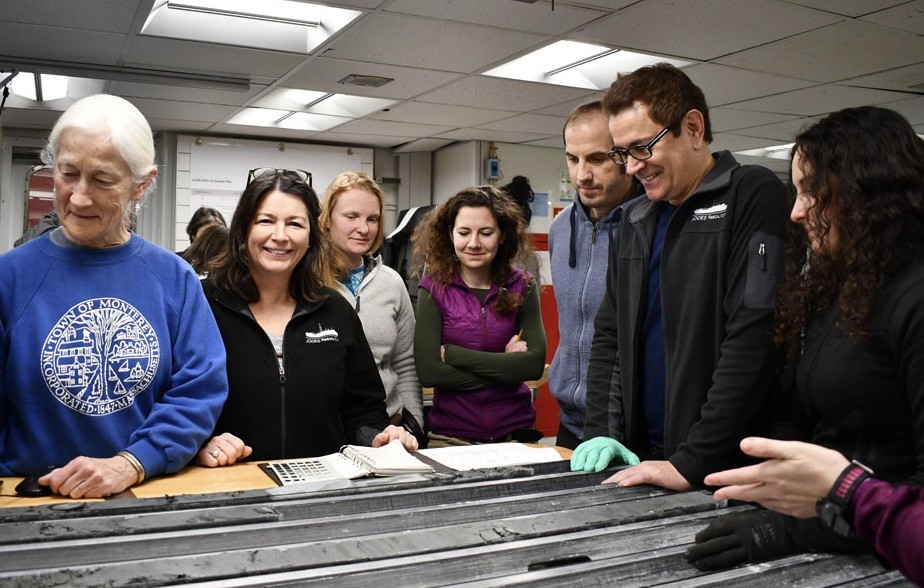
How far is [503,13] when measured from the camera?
13.5 feet

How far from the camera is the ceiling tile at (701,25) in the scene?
12.9 ft

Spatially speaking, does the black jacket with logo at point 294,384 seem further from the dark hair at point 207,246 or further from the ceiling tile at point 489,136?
the ceiling tile at point 489,136

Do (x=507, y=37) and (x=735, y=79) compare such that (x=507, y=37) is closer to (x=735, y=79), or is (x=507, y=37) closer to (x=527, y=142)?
(x=735, y=79)

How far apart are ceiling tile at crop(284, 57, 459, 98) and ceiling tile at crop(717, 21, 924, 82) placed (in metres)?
1.88

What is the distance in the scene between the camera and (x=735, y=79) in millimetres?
5258

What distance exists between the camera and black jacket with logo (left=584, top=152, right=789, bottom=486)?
1.62 meters

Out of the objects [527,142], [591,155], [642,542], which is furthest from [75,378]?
[527,142]

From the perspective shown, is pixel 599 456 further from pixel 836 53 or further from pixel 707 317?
pixel 836 53

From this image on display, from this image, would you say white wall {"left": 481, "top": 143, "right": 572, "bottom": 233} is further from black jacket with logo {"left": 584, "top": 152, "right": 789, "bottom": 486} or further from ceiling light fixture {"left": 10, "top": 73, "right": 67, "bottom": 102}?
black jacket with logo {"left": 584, "top": 152, "right": 789, "bottom": 486}

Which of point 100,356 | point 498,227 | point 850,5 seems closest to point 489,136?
point 850,5

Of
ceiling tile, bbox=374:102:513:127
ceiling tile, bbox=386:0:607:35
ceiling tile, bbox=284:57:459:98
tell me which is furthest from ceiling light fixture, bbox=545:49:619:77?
ceiling tile, bbox=374:102:513:127

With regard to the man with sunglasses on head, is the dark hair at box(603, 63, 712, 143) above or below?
above

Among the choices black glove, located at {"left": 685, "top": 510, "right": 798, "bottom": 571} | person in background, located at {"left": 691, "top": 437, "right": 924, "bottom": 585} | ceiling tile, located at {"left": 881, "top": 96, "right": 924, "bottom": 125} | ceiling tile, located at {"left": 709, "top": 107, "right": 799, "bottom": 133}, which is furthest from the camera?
ceiling tile, located at {"left": 709, "top": 107, "right": 799, "bottom": 133}

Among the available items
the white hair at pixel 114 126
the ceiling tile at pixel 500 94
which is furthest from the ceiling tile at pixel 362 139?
the white hair at pixel 114 126
